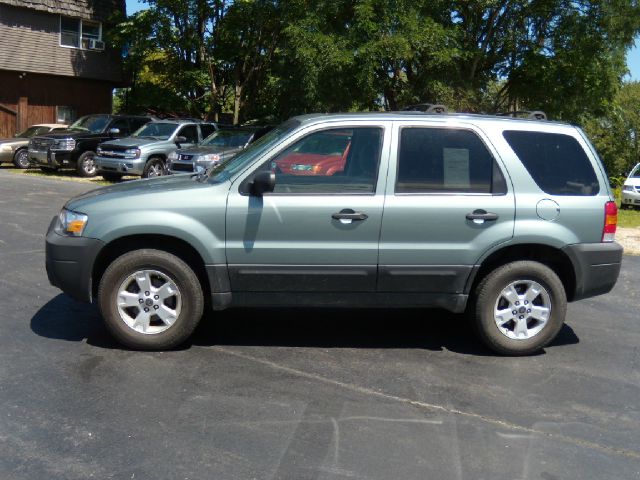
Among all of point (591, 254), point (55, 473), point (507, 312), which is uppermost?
point (591, 254)

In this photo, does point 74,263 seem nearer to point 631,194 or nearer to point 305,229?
point 305,229

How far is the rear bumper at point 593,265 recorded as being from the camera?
578 cm

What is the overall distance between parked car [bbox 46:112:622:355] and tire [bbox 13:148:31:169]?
19.2m

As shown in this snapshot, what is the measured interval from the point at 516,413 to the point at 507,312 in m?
1.26

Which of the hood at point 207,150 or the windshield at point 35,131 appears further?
the windshield at point 35,131

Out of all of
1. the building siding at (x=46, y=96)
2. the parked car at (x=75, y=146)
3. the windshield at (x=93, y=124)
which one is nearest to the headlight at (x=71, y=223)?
the parked car at (x=75, y=146)

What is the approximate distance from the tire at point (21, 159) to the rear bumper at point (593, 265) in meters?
20.9

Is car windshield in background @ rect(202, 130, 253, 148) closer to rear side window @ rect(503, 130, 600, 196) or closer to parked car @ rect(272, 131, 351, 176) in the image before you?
parked car @ rect(272, 131, 351, 176)

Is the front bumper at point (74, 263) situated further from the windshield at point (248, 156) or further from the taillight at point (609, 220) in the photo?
the taillight at point (609, 220)

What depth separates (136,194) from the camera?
5.54 meters

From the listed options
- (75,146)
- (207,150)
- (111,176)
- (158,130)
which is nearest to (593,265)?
(207,150)

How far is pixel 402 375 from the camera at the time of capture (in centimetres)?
530

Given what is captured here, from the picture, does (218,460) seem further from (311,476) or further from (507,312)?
(507,312)

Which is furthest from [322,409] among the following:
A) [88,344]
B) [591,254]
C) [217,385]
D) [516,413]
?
[591,254]
